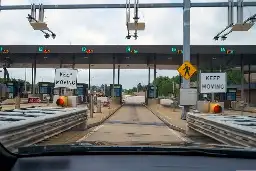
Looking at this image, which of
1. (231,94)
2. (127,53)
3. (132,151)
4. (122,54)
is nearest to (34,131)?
(132,151)

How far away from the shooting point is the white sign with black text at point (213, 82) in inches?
752

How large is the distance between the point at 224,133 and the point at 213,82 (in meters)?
8.63

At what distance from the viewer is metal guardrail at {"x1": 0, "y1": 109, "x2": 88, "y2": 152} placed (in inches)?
297

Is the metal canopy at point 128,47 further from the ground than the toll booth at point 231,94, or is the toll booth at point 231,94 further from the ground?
the metal canopy at point 128,47

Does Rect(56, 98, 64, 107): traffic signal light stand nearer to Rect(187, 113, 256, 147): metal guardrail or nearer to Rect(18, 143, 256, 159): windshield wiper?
Rect(187, 113, 256, 147): metal guardrail

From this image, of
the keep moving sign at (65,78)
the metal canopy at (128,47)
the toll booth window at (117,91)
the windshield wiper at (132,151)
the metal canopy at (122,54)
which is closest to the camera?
the windshield wiper at (132,151)

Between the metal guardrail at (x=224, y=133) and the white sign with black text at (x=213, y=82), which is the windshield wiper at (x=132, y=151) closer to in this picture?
the metal guardrail at (x=224, y=133)

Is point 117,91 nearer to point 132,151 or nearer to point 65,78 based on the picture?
point 65,78

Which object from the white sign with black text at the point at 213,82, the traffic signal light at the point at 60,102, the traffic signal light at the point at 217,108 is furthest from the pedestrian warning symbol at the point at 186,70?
the traffic signal light at the point at 60,102

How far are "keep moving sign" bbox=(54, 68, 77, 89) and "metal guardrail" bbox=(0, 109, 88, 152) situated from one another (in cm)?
501

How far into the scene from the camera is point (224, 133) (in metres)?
10.8

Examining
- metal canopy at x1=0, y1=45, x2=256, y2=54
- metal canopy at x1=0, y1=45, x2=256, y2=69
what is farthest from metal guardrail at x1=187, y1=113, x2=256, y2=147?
metal canopy at x1=0, y1=45, x2=256, y2=54

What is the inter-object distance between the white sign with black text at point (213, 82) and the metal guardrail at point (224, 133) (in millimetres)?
3676

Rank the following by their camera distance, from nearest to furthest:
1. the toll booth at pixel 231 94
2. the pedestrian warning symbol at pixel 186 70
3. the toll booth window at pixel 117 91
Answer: the pedestrian warning symbol at pixel 186 70 → the toll booth at pixel 231 94 → the toll booth window at pixel 117 91
